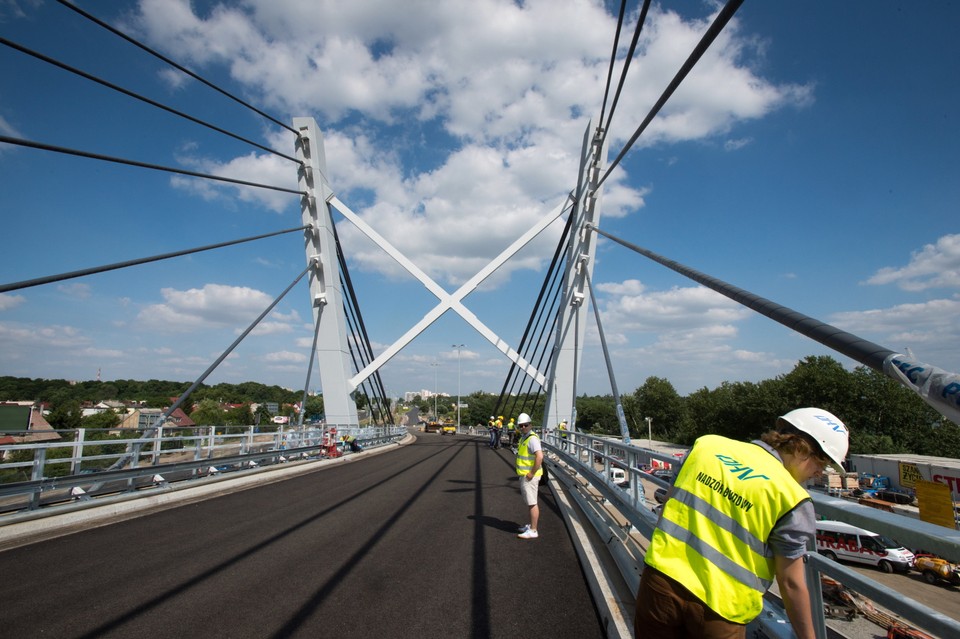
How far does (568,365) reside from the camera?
19.4 m

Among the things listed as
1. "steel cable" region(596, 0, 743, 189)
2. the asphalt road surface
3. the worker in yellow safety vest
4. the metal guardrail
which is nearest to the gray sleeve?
the asphalt road surface

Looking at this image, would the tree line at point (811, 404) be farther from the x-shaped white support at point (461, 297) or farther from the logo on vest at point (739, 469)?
the logo on vest at point (739, 469)

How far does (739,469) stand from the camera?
2121 millimetres

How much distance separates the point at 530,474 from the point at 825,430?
6052mm

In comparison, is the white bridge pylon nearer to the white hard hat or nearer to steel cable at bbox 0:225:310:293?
steel cable at bbox 0:225:310:293

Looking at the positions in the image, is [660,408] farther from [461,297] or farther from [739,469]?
[739,469]

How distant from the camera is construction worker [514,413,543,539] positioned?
24.5ft

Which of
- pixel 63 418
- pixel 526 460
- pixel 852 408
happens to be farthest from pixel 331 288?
pixel 852 408

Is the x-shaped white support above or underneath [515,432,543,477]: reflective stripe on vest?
above

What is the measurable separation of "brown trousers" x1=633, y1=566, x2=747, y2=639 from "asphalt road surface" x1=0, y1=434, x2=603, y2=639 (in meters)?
2.12

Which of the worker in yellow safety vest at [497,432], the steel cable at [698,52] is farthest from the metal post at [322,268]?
the steel cable at [698,52]

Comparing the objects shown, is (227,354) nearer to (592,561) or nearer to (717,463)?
(592,561)

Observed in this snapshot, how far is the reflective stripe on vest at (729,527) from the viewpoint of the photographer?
2.03m

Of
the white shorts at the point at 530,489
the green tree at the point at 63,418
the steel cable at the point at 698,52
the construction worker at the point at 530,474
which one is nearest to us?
the steel cable at the point at 698,52
